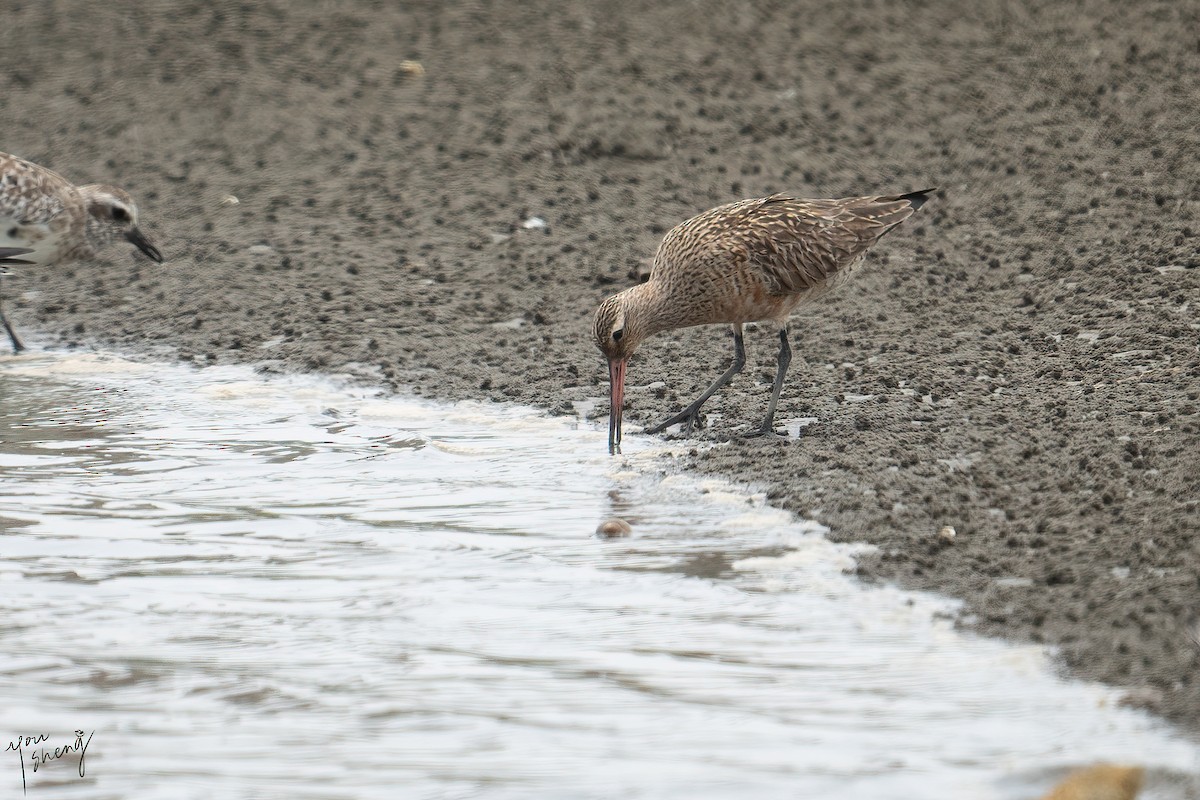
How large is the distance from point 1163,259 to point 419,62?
6905 mm

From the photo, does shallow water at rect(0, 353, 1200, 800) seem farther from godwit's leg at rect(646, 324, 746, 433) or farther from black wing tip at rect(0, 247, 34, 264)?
black wing tip at rect(0, 247, 34, 264)

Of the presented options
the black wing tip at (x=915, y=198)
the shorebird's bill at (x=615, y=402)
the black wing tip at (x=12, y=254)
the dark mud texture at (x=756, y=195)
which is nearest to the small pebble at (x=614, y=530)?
the dark mud texture at (x=756, y=195)

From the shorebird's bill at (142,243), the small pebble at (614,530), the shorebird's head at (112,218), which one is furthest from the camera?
the shorebird's bill at (142,243)

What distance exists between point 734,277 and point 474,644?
2.91m

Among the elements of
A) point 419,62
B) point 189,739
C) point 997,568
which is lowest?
point 189,739

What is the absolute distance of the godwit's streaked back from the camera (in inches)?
360

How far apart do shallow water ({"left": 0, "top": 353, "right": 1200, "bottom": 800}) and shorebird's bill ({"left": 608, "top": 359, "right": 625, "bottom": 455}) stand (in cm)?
9

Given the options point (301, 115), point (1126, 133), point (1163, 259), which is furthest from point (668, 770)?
point (301, 115)

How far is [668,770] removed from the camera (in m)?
3.81

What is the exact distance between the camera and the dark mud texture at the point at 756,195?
5.68 m

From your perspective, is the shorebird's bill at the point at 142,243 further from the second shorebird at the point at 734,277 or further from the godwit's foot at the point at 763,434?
the godwit's foot at the point at 763,434

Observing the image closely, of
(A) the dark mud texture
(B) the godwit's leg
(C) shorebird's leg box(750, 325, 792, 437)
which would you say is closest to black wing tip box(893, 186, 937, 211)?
(A) the dark mud texture

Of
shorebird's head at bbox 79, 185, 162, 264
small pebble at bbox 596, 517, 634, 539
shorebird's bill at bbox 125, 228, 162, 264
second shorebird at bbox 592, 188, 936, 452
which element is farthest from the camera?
shorebird's bill at bbox 125, 228, 162, 264

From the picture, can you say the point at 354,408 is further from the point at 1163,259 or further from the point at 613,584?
the point at 1163,259
